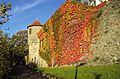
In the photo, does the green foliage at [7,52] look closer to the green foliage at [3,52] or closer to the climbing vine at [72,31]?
the green foliage at [3,52]

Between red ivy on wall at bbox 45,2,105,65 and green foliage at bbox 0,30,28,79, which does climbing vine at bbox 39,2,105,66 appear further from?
green foliage at bbox 0,30,28,79

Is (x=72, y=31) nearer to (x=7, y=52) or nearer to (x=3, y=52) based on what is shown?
(x=7, y=52)

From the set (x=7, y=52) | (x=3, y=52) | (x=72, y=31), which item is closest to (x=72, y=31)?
(x=72, y=31)

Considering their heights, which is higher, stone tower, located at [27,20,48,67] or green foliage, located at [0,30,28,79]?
stone tower, located at [27,20,48,67]

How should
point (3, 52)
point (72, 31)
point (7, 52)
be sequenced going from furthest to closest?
1. point (72, 31)
2. point (7, 52)
3. point (3, 52)

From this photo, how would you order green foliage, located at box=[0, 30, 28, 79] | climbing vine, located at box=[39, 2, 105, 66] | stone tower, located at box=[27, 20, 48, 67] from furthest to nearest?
stone tower, located at box=[27, 20, 48, 67] < climbing vine, located at box=[39, 2, 105, 66] < green foliage, located at box=[0, 30, 28, 79]

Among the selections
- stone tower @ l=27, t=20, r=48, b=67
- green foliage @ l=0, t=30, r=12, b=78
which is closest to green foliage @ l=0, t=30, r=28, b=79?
green foliage @ l=0, t=30, r=12, b=78

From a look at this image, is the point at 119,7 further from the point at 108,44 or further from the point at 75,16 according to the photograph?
the point at 75,16

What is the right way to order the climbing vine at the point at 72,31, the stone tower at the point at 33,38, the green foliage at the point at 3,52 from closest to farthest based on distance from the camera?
the green foliage at the point at 3,52
the climbing vine at the point at 72,31
the stone tower at the point at 33,38

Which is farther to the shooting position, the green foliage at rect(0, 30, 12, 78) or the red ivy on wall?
the red ivy on wall

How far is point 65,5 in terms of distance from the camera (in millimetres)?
26500

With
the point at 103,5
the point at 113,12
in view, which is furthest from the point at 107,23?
the point at 103,5

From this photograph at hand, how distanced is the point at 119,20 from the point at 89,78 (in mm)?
6712

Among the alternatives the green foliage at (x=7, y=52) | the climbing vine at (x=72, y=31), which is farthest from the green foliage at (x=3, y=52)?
the climbing vine at (x=72, y=31)
